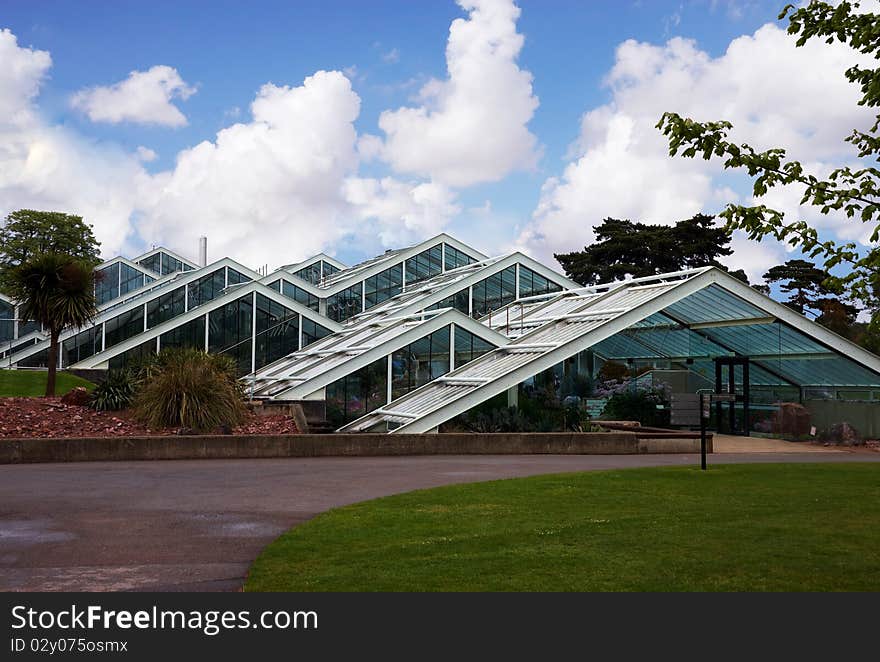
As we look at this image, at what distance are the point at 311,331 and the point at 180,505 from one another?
2880cm

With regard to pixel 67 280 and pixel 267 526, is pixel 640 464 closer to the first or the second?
pixel 267 526

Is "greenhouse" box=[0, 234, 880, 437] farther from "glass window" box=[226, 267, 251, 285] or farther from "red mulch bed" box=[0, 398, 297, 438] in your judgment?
"glass window" box=[226, 267, 251, 285]

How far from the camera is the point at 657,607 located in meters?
7.45

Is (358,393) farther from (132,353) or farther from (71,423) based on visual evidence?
(132,353)

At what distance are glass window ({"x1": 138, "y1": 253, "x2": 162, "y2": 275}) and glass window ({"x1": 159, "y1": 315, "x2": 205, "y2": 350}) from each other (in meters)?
35.3

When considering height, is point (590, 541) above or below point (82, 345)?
below

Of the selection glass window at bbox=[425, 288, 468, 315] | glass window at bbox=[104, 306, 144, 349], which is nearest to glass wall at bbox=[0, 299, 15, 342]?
glass window at bbox=[104, 306, 144, 349]

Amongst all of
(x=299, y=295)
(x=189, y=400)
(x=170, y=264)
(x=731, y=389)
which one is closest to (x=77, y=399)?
(x=189, y=400)

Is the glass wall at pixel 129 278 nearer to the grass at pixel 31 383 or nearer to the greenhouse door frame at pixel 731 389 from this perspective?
the grass at pixel 31 383

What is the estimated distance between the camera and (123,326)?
144 feet

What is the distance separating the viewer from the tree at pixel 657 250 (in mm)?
63000

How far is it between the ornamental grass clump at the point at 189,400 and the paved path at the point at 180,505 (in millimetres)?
3085

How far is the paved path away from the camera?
30.3 feet

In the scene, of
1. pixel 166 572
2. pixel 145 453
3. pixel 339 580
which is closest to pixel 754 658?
pixel 339 580
